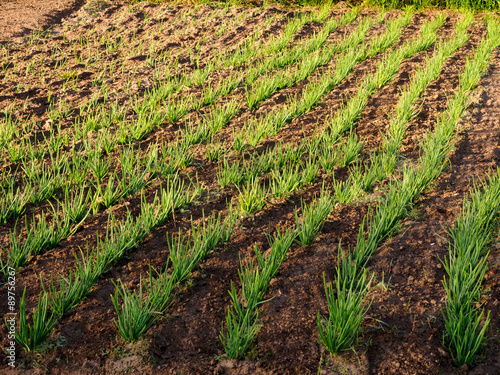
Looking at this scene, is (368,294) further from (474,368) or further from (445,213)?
(445,213)

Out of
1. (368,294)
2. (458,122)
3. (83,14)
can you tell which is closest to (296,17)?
(83,14)

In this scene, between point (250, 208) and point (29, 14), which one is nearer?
point (250, 208)

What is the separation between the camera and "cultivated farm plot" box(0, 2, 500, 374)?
166cm

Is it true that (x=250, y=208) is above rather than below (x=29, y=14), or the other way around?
below

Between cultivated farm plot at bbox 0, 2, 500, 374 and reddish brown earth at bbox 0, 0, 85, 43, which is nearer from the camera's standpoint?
cultivated farm plot at bbox 0, 2, 500, 374

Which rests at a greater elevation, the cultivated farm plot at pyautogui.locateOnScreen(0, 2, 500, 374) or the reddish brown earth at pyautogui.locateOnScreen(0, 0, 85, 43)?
the reddish brown earth at pyautogui.locateOnScreen(0, 0, 85, 43)

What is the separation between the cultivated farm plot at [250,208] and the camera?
1.66 meters

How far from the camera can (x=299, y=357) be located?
1644 millimetres

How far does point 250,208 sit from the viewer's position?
94.0 inches

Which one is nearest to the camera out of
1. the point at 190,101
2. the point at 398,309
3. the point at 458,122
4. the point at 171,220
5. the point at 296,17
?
the point at 398,309

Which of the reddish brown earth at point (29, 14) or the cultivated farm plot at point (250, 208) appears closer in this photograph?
the cultivated farm plot at point (250, 208)

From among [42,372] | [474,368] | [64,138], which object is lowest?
[474,368]

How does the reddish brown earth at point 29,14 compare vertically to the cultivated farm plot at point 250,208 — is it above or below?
above

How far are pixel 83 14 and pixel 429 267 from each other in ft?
18.9
